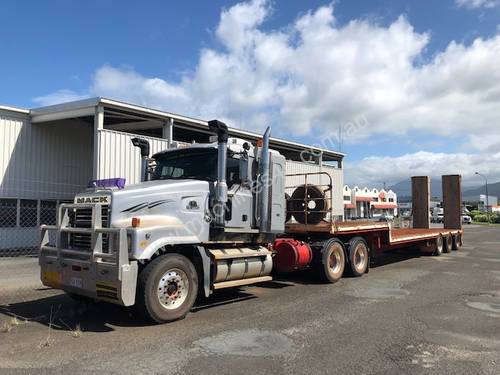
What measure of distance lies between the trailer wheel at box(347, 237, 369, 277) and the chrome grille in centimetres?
671

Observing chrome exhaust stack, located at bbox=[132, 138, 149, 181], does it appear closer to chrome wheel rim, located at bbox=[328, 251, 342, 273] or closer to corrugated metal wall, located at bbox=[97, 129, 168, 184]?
chrome wheel rim, located at bbox=[328, 251, 342, 273]

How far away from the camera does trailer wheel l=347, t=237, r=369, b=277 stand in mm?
11719

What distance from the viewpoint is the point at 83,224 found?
7355 mm

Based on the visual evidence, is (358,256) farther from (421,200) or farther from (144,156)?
(421,200)

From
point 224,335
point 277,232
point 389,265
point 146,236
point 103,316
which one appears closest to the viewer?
point 224,335

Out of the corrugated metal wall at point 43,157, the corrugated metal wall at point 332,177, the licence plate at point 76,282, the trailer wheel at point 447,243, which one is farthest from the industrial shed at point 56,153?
the trailer wheel at point 447,243

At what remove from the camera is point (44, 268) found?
777 centimetres

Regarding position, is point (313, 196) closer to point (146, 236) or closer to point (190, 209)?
point (190, 209)

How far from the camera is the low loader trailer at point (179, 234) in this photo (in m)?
6.74

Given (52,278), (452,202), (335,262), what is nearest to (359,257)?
(335,262)

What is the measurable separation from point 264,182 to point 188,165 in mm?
1602

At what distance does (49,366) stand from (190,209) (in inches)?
131

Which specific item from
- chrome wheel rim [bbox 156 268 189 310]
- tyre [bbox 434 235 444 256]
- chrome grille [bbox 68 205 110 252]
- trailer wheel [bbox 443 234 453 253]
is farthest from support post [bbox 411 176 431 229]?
chrome grille [bbox 68 205 110 252]

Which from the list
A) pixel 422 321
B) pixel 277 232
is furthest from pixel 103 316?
pixel 422 321
